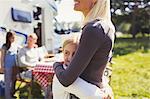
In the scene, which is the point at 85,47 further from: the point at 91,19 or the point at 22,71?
the point at 22,71

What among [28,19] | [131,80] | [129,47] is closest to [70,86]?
[131,80]

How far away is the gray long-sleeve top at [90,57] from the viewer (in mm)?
2119

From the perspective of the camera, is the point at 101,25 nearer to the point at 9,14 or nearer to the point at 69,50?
the point at 69,50

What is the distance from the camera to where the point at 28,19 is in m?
9.83

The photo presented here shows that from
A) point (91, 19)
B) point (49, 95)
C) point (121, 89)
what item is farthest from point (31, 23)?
point (91, 19)

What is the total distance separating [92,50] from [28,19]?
7.83 m

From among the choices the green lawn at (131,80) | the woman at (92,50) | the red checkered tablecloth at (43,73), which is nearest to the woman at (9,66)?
the red checkered tablecloth at (43,73)

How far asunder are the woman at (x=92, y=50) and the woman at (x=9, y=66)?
4.00 metres

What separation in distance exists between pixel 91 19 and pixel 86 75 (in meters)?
0.30

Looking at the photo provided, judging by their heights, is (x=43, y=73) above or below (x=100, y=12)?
below

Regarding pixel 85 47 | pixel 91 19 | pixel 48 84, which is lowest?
pixel 48 84

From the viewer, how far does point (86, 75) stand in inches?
87.6

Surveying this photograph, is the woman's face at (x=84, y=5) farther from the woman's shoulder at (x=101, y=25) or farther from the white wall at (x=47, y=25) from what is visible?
the white wall at (x=47, y=25)

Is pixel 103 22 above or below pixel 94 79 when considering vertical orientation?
above
